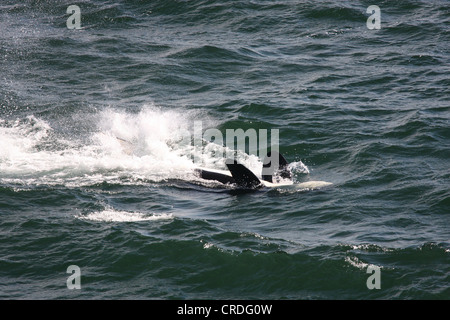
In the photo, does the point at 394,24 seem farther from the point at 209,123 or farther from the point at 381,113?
the point at 209,123

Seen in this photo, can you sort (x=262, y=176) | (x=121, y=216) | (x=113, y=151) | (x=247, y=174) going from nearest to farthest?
(x=121, y=216) → (x=247, y=174) → (x=262, y=176) → (x=113, y=151)

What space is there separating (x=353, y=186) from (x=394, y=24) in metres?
14.1

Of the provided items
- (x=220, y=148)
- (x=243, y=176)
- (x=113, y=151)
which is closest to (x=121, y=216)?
(x=243, y=176)

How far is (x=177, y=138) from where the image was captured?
1836cm

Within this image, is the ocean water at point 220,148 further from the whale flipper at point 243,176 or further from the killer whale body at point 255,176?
the whale flipper at point 243,176

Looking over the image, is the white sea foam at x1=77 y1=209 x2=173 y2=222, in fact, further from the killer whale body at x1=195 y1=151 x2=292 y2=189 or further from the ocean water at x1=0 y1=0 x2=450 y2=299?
the killer whale body at x1=195 y1=151 x2=292 y2=189

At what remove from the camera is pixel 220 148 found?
58.6 ft

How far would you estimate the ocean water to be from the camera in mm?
10891

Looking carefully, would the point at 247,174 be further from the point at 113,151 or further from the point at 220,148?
the point at 113,151

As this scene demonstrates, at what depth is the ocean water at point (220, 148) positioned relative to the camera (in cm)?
1089

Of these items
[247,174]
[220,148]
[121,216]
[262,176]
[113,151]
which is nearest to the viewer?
[121,216]

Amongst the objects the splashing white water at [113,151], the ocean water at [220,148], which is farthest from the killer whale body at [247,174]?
the splashing white water at [113,151]
